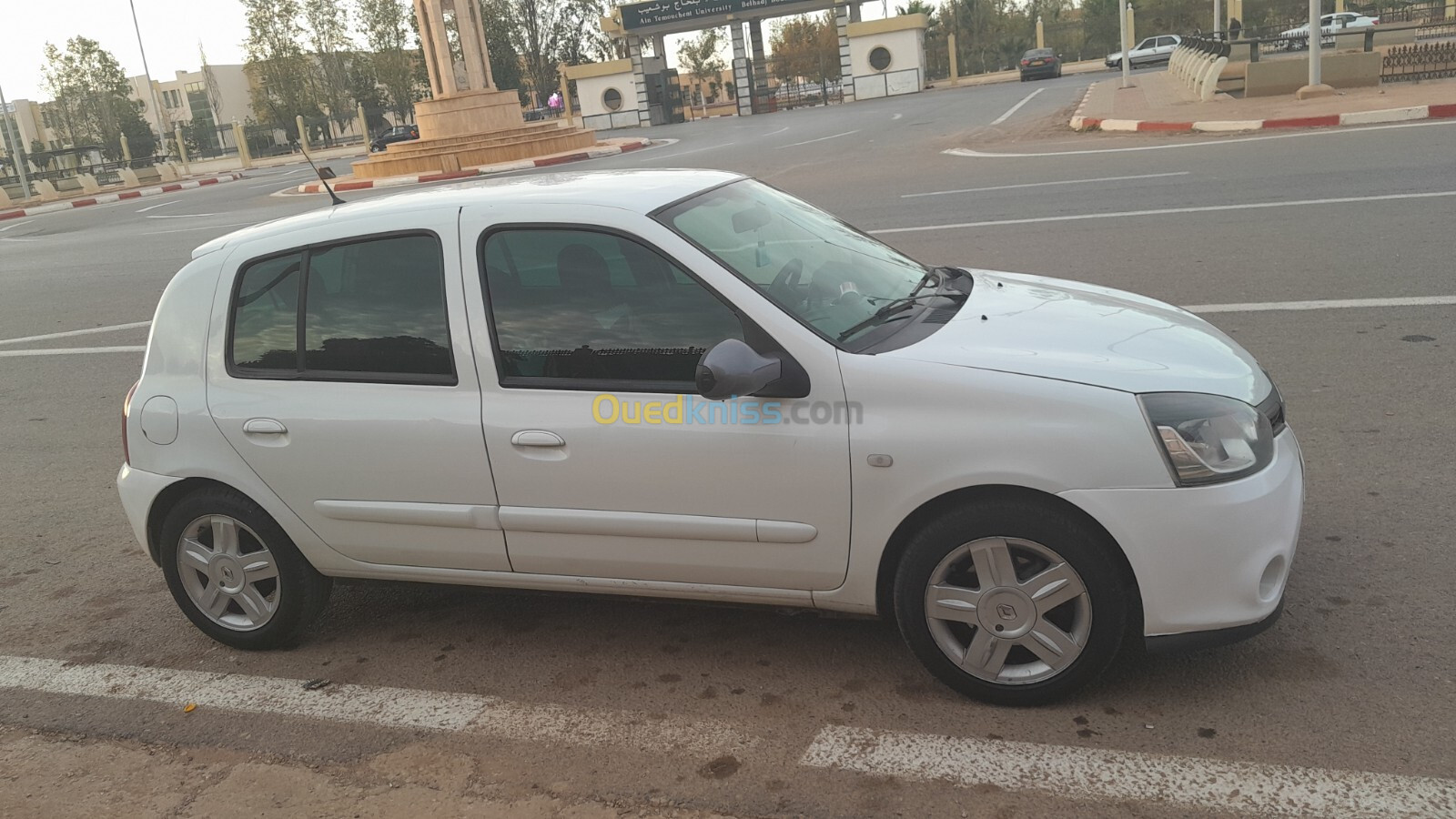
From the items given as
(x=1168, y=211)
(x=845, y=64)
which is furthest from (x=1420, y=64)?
(x=845, y=64)

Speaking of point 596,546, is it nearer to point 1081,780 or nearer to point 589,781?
point 589,781

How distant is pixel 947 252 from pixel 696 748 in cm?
756

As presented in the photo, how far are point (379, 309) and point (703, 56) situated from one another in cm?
9028

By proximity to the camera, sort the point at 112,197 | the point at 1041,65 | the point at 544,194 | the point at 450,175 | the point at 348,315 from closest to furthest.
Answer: the point at 544,194 → the point at 348,315 → the point at 450,175 → the point at 112,197 → the point at 1041,65

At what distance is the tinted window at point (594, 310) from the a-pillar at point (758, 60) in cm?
5566

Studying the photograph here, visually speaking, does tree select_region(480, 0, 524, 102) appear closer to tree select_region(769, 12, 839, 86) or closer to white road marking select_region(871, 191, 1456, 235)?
tree select_region(769, 12, 839, 86)

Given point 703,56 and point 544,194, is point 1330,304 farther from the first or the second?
point 703,56

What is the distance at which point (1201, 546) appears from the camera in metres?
2.97

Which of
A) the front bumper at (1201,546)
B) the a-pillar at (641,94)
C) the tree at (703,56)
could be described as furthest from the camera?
the tree at (703,56)

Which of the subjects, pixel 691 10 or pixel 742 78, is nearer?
pixel 742 78

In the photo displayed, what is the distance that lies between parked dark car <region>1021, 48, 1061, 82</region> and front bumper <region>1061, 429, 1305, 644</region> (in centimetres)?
4931

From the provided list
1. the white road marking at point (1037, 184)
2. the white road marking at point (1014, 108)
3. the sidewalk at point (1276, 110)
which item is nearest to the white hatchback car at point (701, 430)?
the white road marking at point (1037, 184)

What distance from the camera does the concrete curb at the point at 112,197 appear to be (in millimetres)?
35278

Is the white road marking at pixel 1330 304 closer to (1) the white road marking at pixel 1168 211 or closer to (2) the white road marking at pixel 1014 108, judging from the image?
(1) the white road marking at pixel 1168 211
